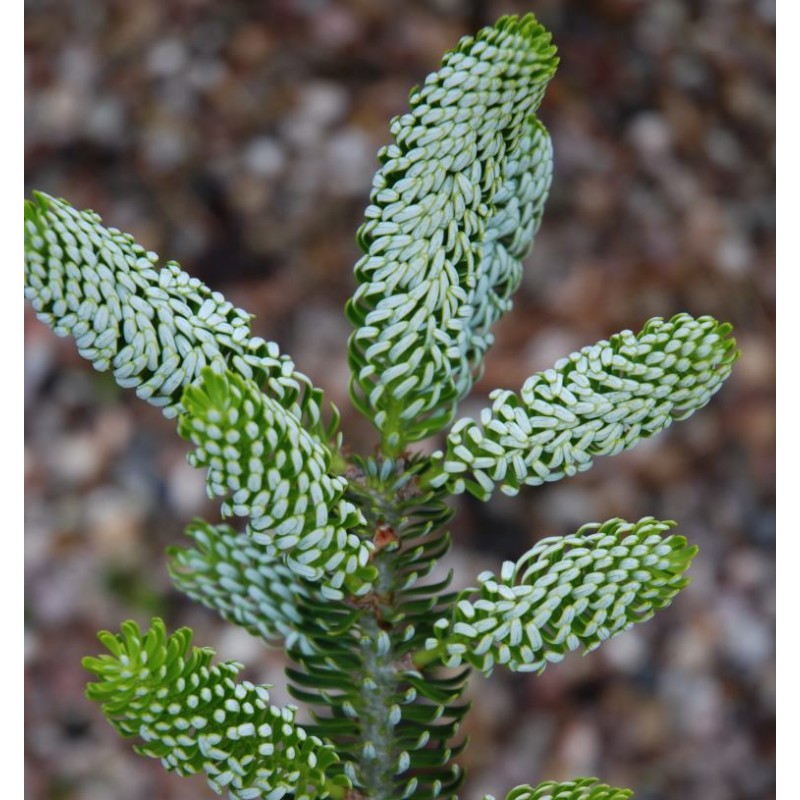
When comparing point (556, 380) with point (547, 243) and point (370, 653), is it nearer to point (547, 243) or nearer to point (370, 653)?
point (370, 653)

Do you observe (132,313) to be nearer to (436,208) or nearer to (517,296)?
(436,208)

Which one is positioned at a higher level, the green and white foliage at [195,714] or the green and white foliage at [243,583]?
the green and white foliage at [243,583]

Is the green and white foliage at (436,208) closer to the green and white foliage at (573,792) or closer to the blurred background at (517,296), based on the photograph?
the green and white foliage at (573,792)

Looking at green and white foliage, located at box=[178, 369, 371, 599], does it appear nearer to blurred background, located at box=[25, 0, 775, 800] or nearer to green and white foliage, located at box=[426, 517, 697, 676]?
green and white foliage, located at box=[426, 517, 697, 676]

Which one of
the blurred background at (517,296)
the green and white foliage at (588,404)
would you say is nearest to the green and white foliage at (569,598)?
the green and white foliage at (588,404)

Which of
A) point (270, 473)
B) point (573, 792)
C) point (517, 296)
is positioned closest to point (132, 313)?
point (270, 473)
